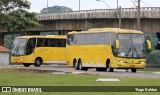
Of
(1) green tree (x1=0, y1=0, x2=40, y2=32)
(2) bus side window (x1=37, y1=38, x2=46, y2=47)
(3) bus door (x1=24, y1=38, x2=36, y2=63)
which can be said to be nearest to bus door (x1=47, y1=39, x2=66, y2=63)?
(2) bus side window (x1=37, y1=38, x2=46, y2=47)

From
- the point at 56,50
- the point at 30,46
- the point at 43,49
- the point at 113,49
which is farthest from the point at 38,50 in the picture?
the point at 113,49

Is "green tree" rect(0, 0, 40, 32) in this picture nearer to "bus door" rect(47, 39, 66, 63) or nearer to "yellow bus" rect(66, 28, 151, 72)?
"yellow bus" rect(66, 28, 151, 72)

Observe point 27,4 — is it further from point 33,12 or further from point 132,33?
point 132,33

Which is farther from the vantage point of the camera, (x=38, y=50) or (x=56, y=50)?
(x=56, y=50)

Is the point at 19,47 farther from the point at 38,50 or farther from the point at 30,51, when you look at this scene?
the point at 38,50

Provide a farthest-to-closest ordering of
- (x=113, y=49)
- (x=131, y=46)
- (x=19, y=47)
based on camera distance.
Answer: (x=19, y=47) < (x=113, y=49) < (x=131, y=46)

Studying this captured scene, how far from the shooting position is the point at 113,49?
4106 centimetres

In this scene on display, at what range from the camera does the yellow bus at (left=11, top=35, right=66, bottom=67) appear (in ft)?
191

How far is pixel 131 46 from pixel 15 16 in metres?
10.9

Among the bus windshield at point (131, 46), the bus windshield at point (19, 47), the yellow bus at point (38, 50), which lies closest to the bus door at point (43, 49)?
the yellow bus at point (38, 50)

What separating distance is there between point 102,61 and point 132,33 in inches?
144

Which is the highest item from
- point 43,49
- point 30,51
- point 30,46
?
point 30,46

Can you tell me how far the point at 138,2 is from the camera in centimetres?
5412

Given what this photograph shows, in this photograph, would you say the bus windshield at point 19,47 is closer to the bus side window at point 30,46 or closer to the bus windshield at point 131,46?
the bus side window at point 30,46
